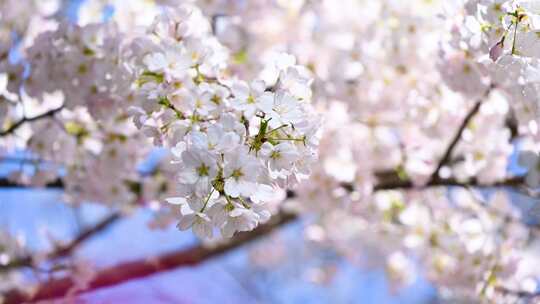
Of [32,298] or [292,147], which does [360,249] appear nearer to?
[32,298]

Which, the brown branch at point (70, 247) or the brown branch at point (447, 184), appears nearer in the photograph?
the brown branch at point (447, 184)

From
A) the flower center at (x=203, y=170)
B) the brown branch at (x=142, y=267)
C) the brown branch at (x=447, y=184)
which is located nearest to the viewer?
the flower center at (x=203, y=170)

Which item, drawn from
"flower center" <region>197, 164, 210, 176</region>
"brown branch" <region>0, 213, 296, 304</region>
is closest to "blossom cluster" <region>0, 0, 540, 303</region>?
"flower center" <region>197, 164, 210, 176</region>

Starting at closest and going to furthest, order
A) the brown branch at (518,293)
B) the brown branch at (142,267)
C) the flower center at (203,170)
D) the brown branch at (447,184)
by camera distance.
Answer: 1. the flower center at (203,170)
2. the brown branch at (518,293)
3. the brown branch at (447,184)
4. the brown branch at (142,267)

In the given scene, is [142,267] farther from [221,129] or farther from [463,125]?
[221,129]

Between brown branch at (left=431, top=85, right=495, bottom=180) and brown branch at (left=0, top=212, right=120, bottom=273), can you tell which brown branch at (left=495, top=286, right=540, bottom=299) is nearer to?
brown branch at (left=431, top=85, right=495, bottom=180)

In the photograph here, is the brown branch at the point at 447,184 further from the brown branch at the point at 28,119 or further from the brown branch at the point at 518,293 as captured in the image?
the brown branch at the point at 28,119

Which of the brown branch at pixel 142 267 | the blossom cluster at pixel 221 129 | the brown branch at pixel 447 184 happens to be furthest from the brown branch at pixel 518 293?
the brown branch at pixel 142 267

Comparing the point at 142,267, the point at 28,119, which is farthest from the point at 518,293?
the point at 142,267
